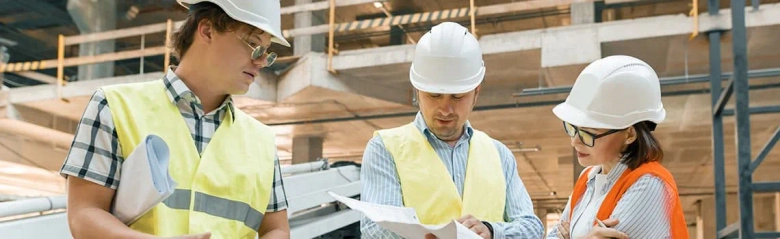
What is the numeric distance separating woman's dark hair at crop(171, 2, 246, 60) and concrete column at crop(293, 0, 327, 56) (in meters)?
8.97

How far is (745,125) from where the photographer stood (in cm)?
445

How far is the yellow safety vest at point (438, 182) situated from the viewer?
2469 millimetres

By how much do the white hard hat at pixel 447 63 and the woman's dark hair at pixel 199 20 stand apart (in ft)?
2.57

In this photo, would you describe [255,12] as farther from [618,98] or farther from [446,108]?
[618,98]

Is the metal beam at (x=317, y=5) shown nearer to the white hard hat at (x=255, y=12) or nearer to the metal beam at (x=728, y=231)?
the metal beam at (x=728, y=231)

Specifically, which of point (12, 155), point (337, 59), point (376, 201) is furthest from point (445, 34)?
point (12, 155)

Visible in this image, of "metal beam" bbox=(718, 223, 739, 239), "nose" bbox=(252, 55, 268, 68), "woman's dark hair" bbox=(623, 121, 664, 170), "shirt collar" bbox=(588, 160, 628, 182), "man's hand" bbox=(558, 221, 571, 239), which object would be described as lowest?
"metal beam" bbox=(718, 223, 739, 239)

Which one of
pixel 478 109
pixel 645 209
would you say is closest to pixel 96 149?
pixel 645 209

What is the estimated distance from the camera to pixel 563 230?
2.53m

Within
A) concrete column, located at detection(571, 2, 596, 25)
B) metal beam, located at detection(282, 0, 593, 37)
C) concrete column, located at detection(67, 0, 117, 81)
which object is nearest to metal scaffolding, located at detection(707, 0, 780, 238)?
metal beam, located at detection(282, 0, 593, 37)

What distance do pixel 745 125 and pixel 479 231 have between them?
2.86 m

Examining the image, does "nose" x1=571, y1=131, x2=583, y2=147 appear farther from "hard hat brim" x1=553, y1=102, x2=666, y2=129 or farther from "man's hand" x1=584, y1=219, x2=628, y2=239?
"man's hand" x1=584, y1=219, x2=628, y2=239

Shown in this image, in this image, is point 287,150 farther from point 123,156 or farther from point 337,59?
point 123,156

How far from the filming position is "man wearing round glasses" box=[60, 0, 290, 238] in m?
1.80
